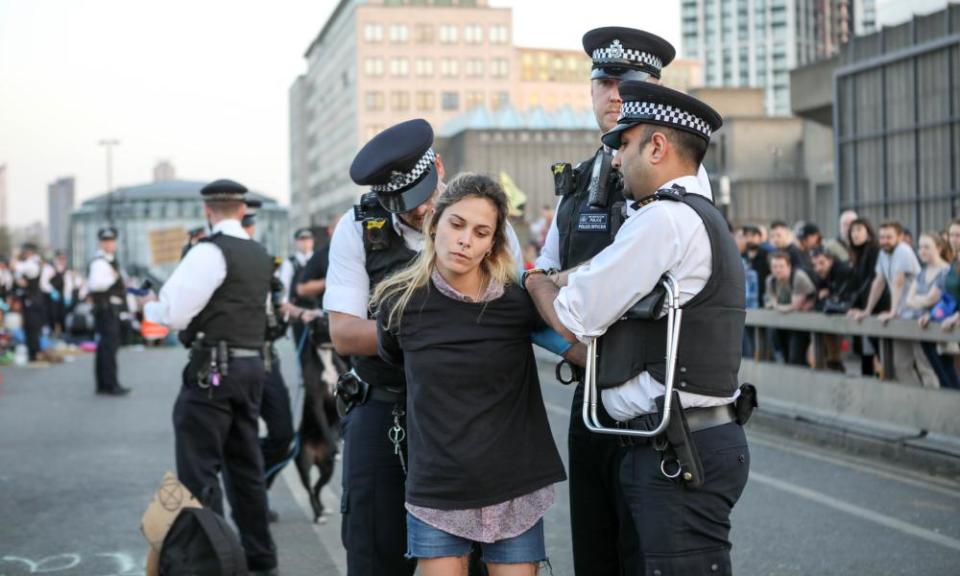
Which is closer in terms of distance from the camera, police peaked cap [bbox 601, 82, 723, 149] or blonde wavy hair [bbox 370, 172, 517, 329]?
police peaked cap [bbox 601, 82, 723, 149]

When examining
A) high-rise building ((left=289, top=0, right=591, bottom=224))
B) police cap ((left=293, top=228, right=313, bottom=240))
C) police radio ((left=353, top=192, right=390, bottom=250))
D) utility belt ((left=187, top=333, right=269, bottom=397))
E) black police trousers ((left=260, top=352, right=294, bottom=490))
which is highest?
high-rise building ((left=289, top=0, right=591, bottom=224))

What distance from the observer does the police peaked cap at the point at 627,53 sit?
4461 millimetres

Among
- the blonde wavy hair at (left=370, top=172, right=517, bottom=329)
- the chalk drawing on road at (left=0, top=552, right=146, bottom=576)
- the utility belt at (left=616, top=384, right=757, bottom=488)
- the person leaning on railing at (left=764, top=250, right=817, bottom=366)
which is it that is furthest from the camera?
the person leaning on railing at (left=764, top=250, right=817, bottom=366)

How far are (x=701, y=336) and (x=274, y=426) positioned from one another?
4909mm

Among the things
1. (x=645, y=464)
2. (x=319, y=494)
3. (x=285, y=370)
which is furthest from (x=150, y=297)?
(x=285, y=370)

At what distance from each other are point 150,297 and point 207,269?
3.29m

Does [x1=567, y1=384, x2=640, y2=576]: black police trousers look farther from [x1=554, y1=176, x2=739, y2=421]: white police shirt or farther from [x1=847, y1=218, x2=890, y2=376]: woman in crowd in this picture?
[x1=847, y1=218, x2=890, y2=376]: woman in crowd

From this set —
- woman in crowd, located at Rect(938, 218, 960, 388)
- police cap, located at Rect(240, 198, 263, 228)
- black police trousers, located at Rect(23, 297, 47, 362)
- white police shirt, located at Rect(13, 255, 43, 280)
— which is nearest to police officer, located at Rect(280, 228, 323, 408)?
police cap, located at Rect(240, 198, 263, 228)

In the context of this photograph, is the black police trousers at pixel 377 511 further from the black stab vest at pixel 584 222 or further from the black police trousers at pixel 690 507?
the black police trousers at pixel 690 507

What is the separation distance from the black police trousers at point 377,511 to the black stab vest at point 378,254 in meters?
0.22

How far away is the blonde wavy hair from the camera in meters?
4.00

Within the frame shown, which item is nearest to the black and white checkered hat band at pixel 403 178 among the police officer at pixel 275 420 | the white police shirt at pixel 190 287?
the white police shirt at pixel 190 287

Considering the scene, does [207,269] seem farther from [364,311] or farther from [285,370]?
[285,370]

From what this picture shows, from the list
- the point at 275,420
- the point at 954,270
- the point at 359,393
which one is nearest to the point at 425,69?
the point at 954,270
